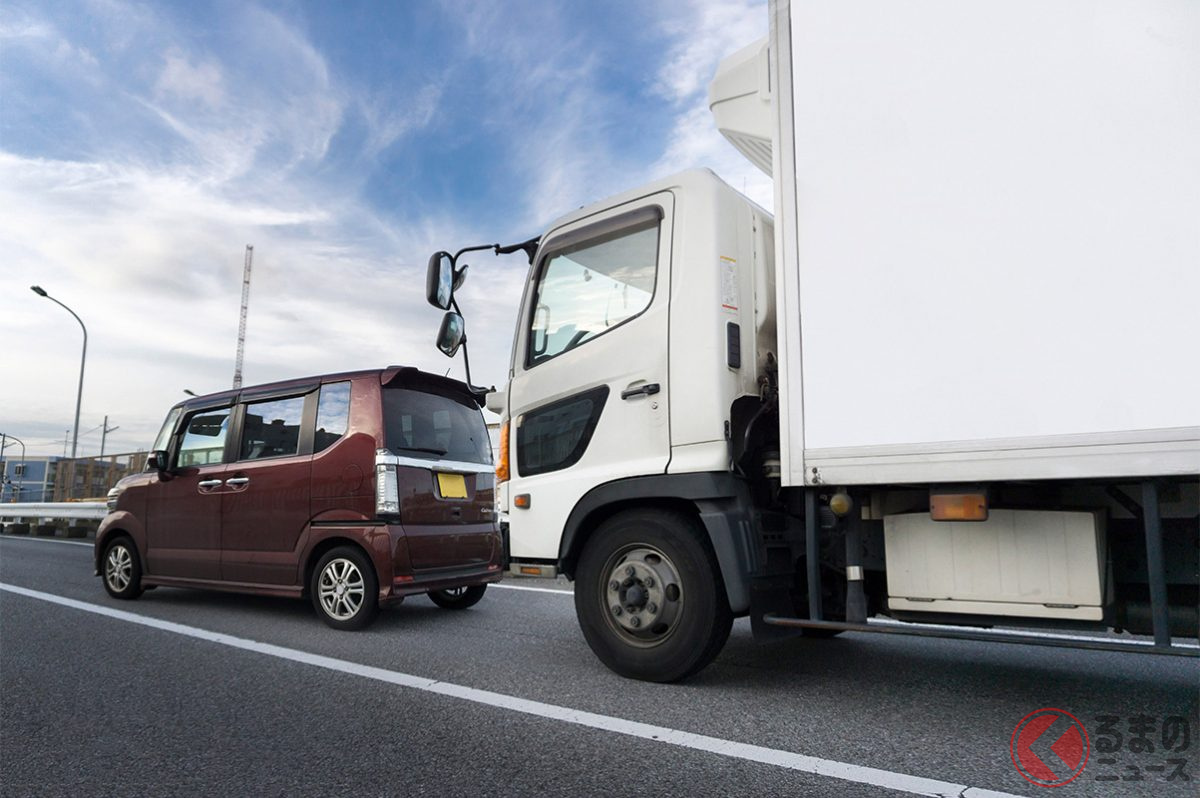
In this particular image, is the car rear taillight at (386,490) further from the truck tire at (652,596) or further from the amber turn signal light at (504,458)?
the truck tire at (652,596)

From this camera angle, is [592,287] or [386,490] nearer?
[592,287]

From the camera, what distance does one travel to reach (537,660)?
14.3 feet

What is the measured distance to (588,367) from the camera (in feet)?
13.5

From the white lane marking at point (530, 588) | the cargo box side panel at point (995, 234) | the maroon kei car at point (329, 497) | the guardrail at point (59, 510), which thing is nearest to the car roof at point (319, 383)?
the maroon kei car at point (329, 497)

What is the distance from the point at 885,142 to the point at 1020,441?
1.33 meters

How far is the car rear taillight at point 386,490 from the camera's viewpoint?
5346 mm

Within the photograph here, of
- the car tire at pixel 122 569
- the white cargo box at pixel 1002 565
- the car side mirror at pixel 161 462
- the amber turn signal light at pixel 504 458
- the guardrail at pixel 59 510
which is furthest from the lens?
the guardrail at pixel 59 510

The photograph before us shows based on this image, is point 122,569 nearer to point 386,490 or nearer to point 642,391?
point 386,490

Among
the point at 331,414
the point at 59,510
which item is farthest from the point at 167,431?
the point at 59,510

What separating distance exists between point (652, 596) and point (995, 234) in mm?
2212

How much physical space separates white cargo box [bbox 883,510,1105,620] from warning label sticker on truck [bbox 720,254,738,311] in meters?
1.28

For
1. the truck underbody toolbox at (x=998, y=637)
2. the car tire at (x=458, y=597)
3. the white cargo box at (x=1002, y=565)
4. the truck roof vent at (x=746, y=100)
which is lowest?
the car tire at (x=458, y=597)

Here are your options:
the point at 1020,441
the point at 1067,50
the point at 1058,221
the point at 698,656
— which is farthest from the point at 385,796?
the point at 1067,50

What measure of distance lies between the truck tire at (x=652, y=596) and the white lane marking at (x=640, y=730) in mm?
531
